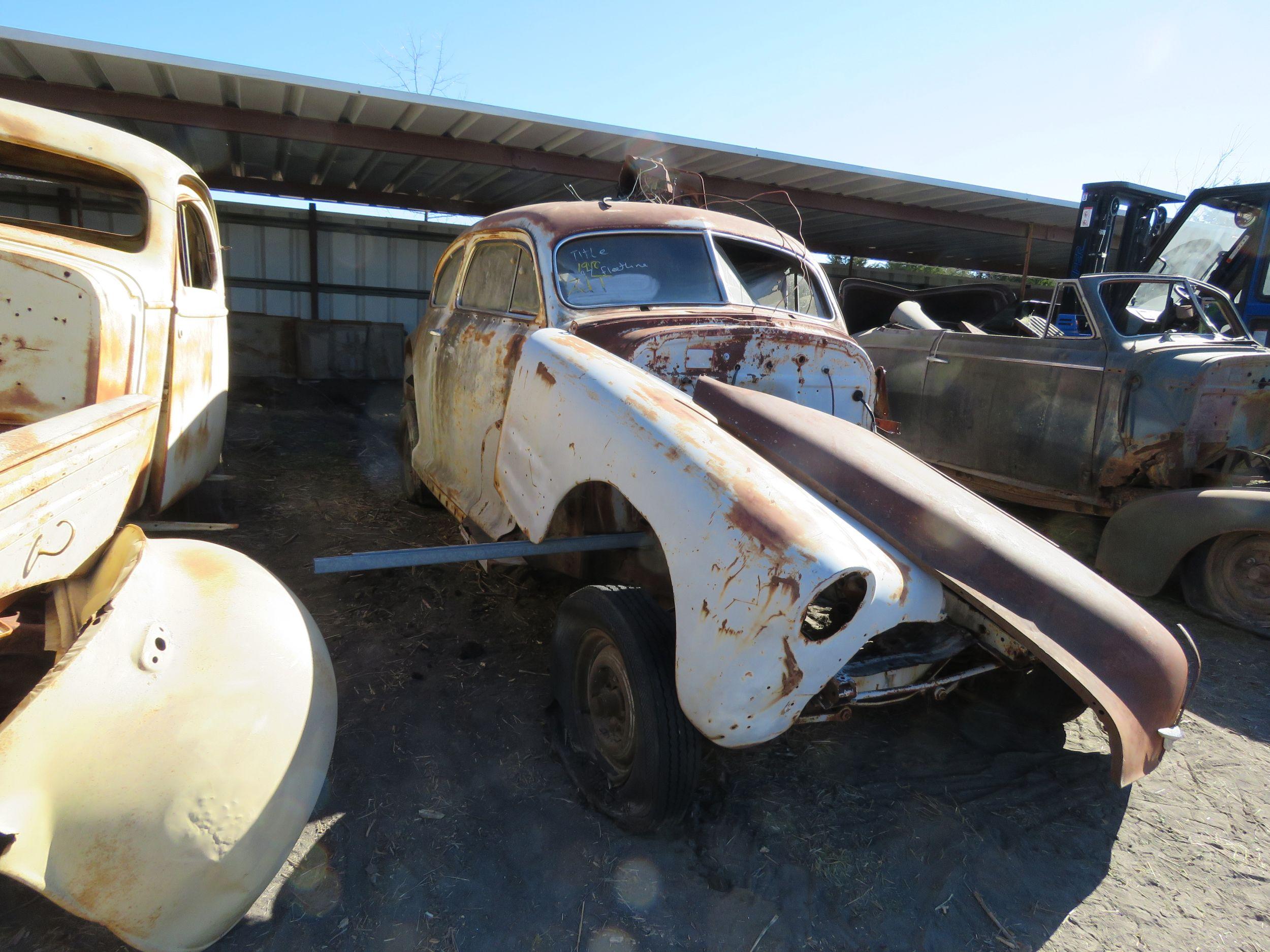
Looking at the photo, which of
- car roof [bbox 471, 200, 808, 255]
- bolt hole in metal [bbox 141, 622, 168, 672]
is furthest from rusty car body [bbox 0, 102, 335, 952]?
car roof [bbox 471, 200, 808, 255]

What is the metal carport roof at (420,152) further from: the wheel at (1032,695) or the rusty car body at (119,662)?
the rusty car body at (119,662)

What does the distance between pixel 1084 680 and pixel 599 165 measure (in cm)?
824

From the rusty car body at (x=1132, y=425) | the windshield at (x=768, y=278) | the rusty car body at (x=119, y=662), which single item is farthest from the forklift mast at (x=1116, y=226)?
the rusty car body at (x=119, y=662)

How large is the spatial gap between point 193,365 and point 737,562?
10.9ft

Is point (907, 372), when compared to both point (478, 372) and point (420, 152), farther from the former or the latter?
point (420, 152)

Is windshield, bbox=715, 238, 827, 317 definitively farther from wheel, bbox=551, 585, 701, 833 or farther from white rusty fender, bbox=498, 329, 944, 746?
wheel, bbox=551, 585, 701, 833

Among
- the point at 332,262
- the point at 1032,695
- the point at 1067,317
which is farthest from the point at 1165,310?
the point at 332,262

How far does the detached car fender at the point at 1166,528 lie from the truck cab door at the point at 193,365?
17.2 feet

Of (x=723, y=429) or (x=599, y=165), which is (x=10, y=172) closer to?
(x=723, y=429)

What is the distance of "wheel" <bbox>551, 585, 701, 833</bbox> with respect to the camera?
230cm

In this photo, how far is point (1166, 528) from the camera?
4.54 metres

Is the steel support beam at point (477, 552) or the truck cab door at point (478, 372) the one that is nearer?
the steel support beam at point (477, 552)

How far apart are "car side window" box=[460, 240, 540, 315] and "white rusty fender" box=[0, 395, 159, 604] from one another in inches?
72.2

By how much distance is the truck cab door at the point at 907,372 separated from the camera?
22.1ft
